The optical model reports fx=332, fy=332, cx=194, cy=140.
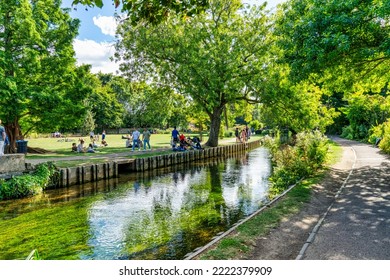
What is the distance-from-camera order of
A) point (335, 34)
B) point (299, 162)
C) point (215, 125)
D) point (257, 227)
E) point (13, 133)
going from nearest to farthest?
point (257, 227) → point (335, 34) → point (299, 162) → point (13, 133) → point (215, 125)

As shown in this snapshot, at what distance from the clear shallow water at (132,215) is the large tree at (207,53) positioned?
1288cm

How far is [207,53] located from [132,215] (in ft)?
68.2

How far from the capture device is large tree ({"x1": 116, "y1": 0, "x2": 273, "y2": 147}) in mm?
29750

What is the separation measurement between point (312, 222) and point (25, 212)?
1019cm

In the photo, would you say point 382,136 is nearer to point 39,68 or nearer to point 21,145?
point 39,68

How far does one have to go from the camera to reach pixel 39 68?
22109 mm

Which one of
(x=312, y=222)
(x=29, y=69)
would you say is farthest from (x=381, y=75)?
(x=29, y=69)

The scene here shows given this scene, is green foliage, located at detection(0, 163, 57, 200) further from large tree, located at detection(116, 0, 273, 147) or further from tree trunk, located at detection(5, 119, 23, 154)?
large tree, located at detection(116, 0, 273, 147)

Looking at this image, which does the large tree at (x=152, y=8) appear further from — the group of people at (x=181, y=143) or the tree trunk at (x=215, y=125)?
the tree trunk at (x=215, y=125)

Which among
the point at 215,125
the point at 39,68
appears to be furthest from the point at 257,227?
the point at 215,125

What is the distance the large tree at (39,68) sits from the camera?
21.1m

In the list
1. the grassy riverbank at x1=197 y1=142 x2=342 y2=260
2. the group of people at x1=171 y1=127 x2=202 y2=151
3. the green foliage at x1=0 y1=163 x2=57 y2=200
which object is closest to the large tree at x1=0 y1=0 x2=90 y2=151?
the green foliage at x1=0 y1=163 x2=57 y2=200

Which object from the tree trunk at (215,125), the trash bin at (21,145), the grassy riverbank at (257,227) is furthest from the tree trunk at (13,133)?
the grassy riverbank at (257,227)
